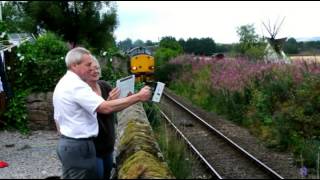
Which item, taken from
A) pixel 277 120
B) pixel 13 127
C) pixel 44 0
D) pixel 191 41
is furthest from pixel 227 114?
pixel 44 0

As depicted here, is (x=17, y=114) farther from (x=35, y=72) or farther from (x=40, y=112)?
(x=35, y=72)

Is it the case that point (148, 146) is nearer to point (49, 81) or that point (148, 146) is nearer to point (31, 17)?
point (49, 81)

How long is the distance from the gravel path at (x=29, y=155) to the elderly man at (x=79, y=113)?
3.32m

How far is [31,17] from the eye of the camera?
47.6 meters

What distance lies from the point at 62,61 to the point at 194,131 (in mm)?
3975

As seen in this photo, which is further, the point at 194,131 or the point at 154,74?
the point at 154,74

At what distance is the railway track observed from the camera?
1010 cm

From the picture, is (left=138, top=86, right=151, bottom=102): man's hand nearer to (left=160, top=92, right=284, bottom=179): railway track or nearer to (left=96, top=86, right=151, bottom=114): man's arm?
(left=96, top=86, right=151, bottom=114): man's arm

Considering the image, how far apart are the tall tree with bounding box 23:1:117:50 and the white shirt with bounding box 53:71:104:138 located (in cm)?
4078

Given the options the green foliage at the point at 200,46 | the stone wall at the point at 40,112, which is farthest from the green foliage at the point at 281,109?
the green foliage at the point at 200,46

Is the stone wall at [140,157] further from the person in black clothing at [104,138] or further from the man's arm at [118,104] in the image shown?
the man's arm at [118,104]

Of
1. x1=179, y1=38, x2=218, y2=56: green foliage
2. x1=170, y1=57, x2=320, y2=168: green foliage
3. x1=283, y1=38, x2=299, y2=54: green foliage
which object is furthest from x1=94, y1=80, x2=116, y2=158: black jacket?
x1=179, y1=38, x2=218, y2=56: green foliage

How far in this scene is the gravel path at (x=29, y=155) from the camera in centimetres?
933

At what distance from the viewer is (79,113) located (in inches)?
220
